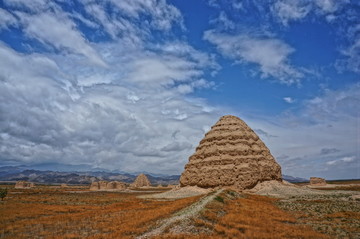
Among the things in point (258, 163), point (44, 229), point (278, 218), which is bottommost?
point (44, 229)

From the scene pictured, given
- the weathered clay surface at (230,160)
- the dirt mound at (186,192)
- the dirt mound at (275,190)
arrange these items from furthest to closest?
the dirt mound at (186,192) < the weathered clay surface at (230,160) < the dirt mound at (275,190)

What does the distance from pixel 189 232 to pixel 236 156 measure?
116 ft

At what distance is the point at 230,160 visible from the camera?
157 ft

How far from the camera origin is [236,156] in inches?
1913

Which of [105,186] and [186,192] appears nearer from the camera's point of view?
[186,192]

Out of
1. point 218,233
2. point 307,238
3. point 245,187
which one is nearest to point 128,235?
point 218,233

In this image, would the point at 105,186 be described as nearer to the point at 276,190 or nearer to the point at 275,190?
the point at 275,190

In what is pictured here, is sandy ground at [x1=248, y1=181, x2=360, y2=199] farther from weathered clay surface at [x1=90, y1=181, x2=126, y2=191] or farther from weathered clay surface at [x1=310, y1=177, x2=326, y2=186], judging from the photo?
weathered clay surface at [x1=90, y1=181, x2=126, y2=191]

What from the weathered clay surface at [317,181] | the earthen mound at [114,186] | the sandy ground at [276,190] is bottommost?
the earthen mound at [114,186]

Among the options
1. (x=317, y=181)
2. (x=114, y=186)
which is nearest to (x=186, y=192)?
(x=114, y=186)

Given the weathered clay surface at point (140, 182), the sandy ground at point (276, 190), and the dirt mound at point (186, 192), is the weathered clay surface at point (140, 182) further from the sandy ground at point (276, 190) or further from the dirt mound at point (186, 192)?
the sandy ground at point (276, 190)

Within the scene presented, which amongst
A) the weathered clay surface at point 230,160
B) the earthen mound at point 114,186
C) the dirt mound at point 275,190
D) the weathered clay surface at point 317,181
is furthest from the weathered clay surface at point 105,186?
the weathered clay surface at point 317,181

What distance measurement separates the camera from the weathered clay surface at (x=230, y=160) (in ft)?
152

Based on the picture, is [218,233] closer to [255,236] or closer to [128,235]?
[255,236]
